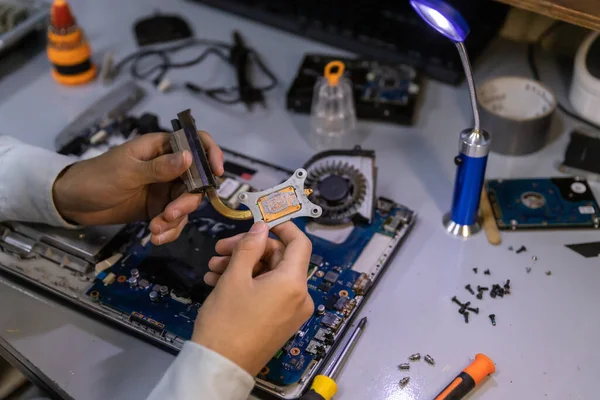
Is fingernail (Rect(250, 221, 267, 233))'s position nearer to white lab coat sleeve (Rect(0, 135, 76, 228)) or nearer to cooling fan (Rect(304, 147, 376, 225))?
cooling fan (Rect(304, 147, 376, 225))

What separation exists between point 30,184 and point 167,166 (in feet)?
1.06

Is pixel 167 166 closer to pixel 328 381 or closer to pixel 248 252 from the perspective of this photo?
pixel 248 252

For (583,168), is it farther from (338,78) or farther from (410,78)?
(338,78)

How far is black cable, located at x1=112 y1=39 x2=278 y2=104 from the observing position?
1.61 metres

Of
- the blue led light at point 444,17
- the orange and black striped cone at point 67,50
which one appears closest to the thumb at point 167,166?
the blue led light at point 444,17

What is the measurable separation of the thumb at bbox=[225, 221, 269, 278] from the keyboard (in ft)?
2.62

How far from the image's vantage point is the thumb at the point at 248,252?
0.94m

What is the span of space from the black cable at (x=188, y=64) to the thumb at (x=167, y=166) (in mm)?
549

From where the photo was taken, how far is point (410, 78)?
5.10ft

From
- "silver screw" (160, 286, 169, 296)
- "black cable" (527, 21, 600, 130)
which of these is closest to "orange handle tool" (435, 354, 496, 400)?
"silver screw" (160, 286, 169, 296)

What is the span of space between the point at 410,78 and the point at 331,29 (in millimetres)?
284

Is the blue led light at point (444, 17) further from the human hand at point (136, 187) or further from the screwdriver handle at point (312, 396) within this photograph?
the screwdriver handle at point (312, 396)

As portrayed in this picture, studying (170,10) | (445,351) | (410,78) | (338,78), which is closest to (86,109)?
(170,10)

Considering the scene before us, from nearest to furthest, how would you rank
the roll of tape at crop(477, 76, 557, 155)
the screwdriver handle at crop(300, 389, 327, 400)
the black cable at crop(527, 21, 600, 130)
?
the screwdriver handle at crop(300, 389, 327, 400) < the roll of tape at crop(477, 76, 557, 155) < the black cable at crop(527, 21, 600, 130)
